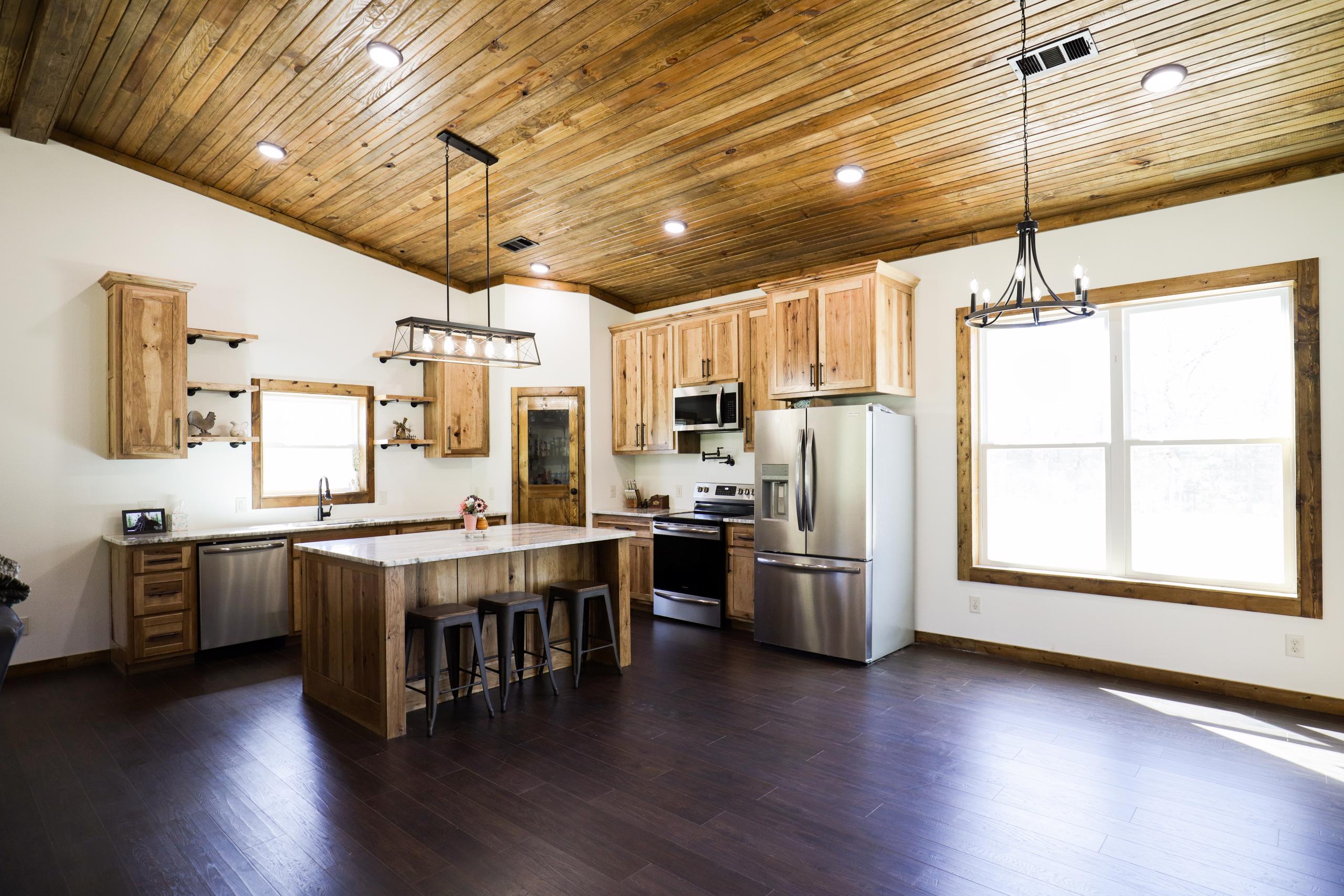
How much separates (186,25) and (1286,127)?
17.7ft

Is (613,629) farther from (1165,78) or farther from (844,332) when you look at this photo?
(1165,78)

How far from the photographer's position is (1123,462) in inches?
177

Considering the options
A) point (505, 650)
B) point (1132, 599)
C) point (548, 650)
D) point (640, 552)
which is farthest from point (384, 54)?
point (1132, 599)

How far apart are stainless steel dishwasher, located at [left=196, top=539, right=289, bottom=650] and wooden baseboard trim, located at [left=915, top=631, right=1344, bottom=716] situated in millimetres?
4741

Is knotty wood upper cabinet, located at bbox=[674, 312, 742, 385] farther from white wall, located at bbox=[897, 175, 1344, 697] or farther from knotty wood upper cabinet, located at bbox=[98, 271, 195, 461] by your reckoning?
knotty wood upper cabinet, located at bbox=[98, 271, 195, 461]

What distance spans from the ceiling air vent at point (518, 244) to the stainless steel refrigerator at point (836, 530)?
2317 mm

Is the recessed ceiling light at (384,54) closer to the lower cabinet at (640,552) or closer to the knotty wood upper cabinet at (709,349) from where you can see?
the knotty wood upper cabinet at (709,349)

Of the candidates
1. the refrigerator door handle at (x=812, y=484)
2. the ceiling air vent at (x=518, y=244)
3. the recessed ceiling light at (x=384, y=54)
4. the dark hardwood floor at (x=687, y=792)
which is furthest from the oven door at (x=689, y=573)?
the recessed ceiling light at (x=384, y=54)

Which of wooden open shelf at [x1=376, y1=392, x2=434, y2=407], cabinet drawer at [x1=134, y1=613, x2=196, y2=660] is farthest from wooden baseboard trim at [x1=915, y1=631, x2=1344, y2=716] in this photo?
cabinet drawer at [x1=134, y1=613, x2=196, y2=660]

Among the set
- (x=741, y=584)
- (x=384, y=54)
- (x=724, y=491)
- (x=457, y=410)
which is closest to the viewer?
(x=384, y=54)

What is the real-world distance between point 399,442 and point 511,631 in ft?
9.79

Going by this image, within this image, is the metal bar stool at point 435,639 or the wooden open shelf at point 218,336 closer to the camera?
the metal bar stool at point 435,639

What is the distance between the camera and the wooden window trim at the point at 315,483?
557 centimetres

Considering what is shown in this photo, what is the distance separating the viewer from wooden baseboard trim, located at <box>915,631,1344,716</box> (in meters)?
3.83
